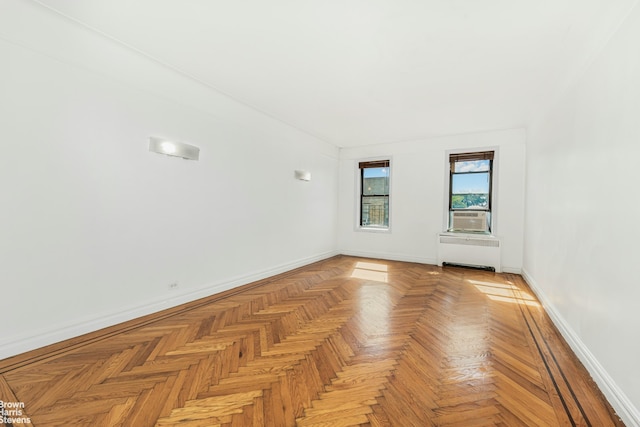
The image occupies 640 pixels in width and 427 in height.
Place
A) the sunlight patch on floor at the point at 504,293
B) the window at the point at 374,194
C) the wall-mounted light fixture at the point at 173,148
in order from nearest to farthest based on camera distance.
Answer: the wall-mounted light fixture at the point at 173,148 < the sunlight patch on floor at the point at 504,293 < the window at the point at 374,194

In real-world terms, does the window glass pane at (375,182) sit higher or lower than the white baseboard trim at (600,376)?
higher

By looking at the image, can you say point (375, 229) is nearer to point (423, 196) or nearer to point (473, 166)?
point (423, 196)

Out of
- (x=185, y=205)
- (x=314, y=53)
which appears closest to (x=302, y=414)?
(x=185, y=205)

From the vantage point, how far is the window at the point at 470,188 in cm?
496

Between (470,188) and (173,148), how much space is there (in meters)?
5.13

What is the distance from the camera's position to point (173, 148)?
287cm

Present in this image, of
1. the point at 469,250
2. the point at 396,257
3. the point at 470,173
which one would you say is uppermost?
the point at 470,173

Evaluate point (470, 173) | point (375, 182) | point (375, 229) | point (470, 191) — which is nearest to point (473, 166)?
point (470, 173)

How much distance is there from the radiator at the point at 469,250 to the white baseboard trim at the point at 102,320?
3.68m

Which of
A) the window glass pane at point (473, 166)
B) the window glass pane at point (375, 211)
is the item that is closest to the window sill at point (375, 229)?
the window glass pane at point (375, 211)

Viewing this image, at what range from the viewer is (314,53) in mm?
2496

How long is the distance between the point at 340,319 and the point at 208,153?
2.51 metres

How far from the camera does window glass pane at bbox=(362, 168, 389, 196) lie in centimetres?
599

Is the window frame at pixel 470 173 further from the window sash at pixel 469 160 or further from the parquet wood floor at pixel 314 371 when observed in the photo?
the parquet wood floor at pixel 314 371
